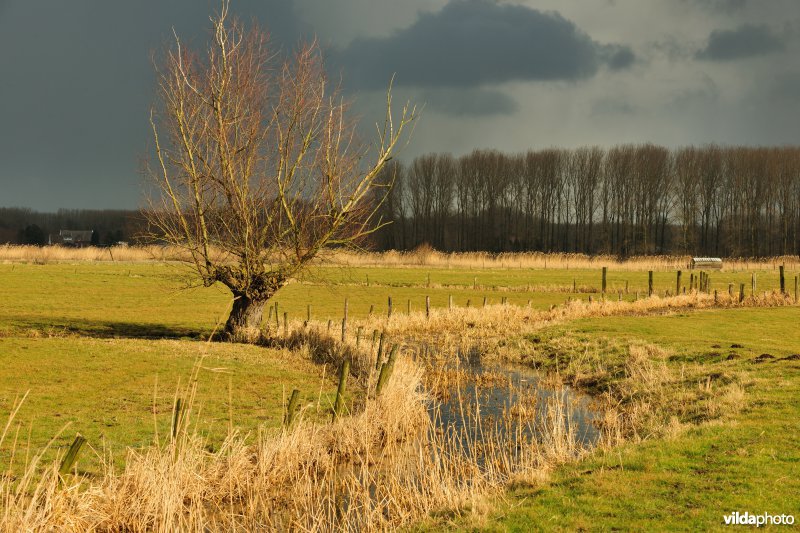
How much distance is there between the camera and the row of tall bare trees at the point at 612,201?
103500 millimetres

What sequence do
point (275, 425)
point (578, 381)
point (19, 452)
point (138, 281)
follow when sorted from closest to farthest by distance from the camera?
point (19, 452)
point (275, 425)
point (578, 381)
point (138, 281)

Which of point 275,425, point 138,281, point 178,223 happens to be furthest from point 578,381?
point 138,281

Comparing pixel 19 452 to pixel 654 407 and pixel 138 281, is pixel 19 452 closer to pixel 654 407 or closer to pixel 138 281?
pixel 654 407

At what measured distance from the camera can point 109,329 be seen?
31.2 metres

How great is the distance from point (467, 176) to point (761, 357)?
9901 cm

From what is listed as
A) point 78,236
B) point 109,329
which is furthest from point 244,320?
point 78,236

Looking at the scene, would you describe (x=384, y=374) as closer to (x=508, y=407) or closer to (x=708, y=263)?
(x=508, y=407)

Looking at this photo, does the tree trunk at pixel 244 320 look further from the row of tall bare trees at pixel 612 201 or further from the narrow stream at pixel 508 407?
the row of tall bare trees at pixel 612 201

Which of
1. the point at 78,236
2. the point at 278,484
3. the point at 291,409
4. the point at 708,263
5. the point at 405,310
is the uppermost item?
the point at 78,236

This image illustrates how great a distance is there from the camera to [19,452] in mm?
12641

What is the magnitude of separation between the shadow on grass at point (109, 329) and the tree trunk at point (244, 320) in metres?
1.63

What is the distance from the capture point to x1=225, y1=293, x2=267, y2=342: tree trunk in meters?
27.1

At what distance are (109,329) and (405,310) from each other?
1542 centimetres

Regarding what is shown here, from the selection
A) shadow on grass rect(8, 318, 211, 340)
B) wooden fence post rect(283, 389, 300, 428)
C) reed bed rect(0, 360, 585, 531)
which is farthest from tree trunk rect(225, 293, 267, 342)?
wooden fence post rect(283, 389, 300, 428)
